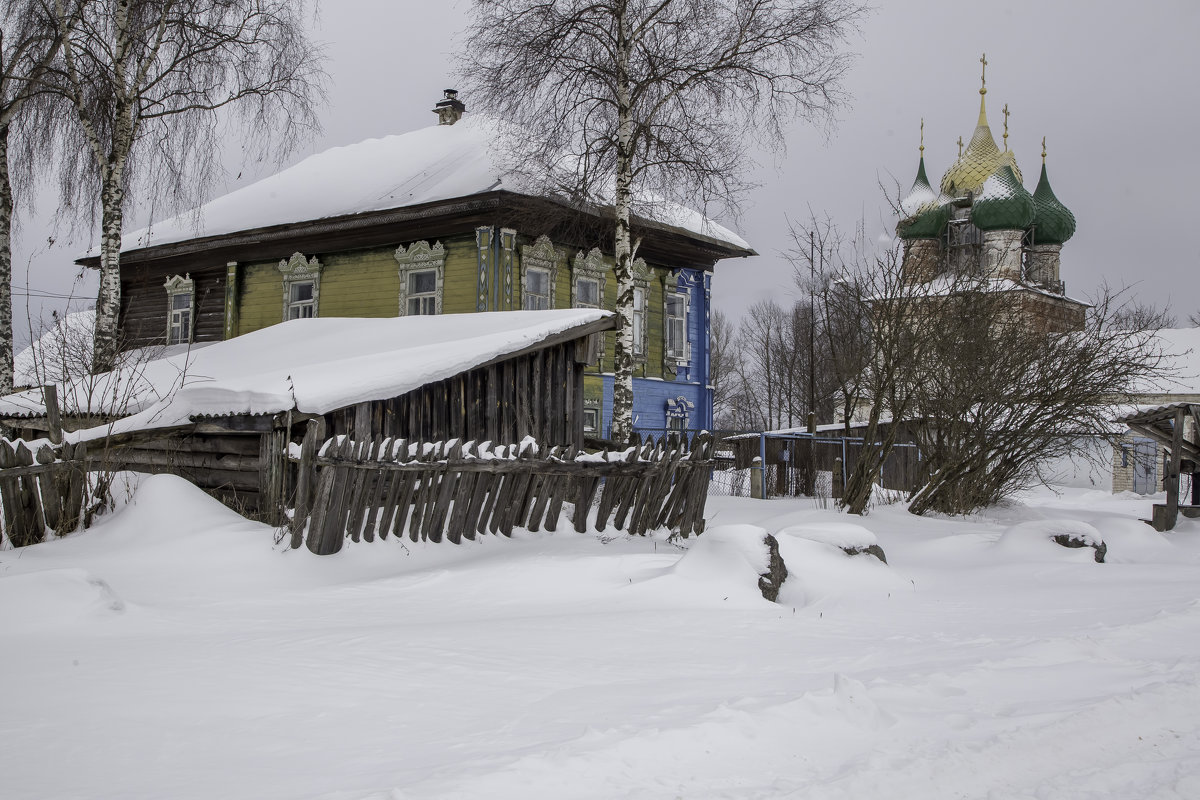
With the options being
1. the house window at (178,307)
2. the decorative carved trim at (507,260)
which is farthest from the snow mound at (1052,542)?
the house window at (178,307)

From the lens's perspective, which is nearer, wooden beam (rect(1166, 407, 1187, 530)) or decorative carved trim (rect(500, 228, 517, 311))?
wooden beam (rect(1166, 407, 1187, 530))

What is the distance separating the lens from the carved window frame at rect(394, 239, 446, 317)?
1981 cm

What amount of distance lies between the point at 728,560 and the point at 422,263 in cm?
1379

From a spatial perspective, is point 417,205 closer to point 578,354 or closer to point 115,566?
point 578,354

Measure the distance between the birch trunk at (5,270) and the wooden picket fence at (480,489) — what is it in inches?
309

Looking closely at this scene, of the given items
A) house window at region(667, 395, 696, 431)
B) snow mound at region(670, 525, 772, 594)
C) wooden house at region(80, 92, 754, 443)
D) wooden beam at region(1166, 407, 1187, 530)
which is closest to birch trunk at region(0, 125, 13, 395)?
wooden house at region(80, 92, 754, 443)

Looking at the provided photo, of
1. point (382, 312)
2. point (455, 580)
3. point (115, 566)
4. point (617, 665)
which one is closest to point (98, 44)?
point (382, 312)

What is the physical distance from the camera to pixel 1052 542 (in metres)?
10.3

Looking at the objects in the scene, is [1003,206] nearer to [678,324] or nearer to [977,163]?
[977,163]

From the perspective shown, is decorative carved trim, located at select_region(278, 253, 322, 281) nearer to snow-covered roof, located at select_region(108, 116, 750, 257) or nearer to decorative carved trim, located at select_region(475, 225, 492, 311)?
snow-covered roof, located at select_region(108, 116, 750, 257)

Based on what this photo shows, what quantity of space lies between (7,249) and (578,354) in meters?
7.92

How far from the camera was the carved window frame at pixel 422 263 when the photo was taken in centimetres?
1981

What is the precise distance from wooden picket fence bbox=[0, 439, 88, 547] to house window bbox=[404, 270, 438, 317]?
11824 millimetres

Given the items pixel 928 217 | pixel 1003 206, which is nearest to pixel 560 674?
pixel 1003 206
